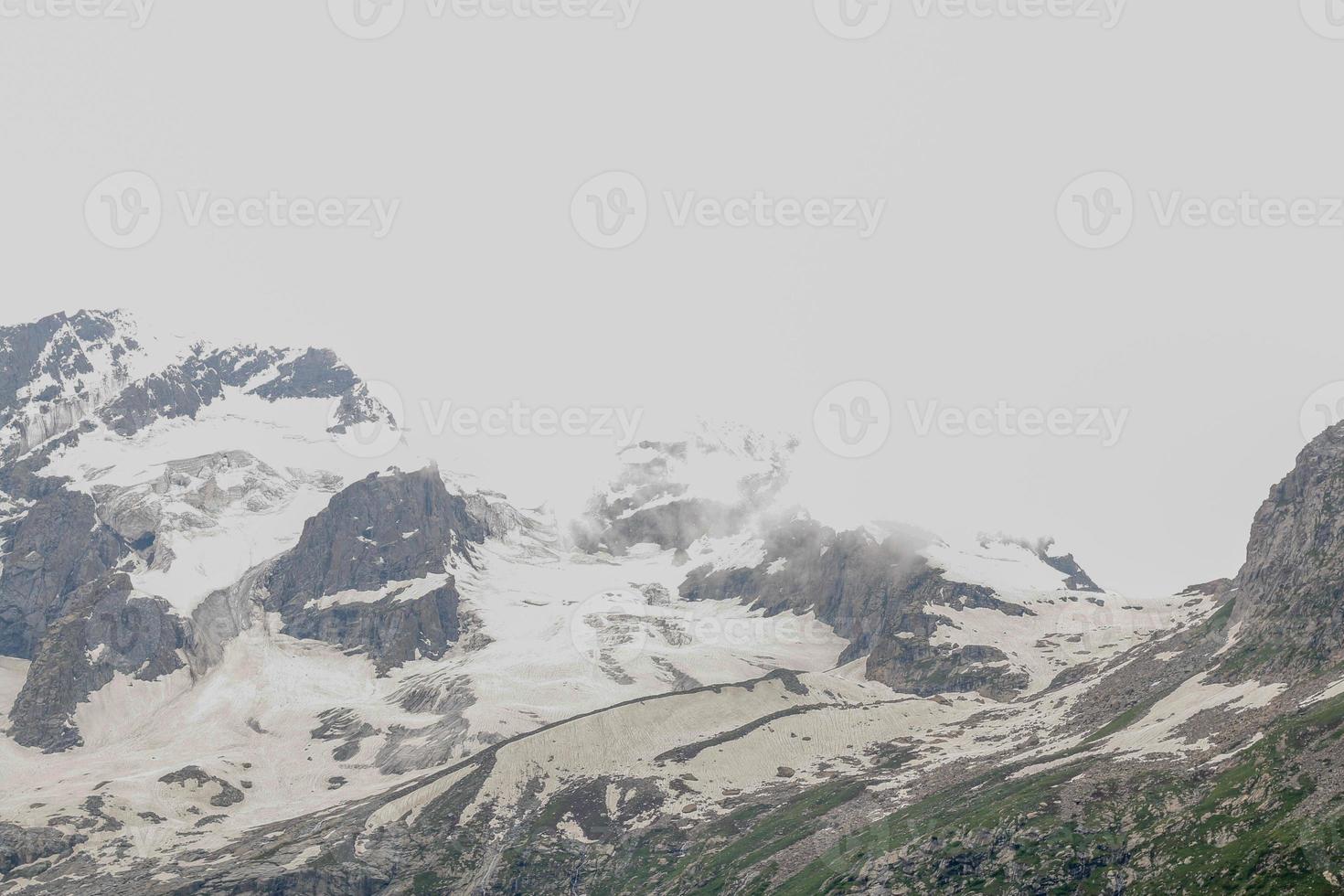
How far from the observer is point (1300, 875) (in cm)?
18350

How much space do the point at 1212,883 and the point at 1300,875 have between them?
16.7 m

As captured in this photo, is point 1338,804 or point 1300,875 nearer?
point 1300,875

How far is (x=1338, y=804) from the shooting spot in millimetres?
198750

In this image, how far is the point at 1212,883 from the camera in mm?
197625

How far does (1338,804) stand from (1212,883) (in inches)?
923

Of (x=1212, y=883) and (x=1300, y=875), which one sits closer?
(x=1300, y=875)

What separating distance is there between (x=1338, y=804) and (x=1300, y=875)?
2125cm
